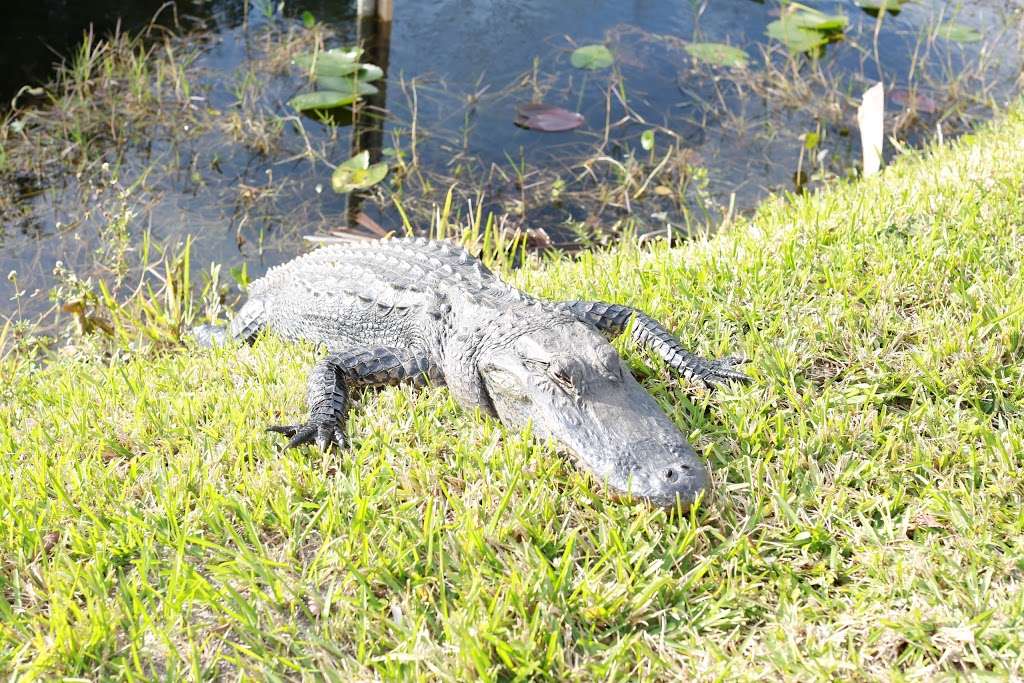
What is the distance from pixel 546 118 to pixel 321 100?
171 cm

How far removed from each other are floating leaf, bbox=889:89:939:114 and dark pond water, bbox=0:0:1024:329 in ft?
0.07

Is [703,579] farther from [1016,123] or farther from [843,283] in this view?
[1016,123]

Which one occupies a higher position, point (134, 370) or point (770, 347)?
point (770, 347)

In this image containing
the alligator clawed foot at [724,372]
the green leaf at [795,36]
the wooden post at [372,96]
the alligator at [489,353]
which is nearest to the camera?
the alligator at [489,353]

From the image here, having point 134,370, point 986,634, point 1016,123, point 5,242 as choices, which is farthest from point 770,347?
point 5,242

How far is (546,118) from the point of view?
22.0ft

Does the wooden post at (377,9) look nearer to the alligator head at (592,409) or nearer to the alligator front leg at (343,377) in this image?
the alligator front leg at (343,377)

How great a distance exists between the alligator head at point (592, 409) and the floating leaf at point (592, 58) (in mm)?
4798

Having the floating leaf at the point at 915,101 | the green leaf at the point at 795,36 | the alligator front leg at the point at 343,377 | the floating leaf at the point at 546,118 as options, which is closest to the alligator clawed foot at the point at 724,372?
the alligator front leg at the point at 343,377

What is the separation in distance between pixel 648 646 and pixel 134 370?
2478 mm

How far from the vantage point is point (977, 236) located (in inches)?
139

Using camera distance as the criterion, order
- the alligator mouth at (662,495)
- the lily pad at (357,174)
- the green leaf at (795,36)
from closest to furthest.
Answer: the alligator mouth at (662,495) < the lily pad at (357,174) < the green leaf at (795,36)

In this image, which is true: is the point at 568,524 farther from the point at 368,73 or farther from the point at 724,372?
the point at 368,73

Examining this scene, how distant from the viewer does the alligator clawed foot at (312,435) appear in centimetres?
282
